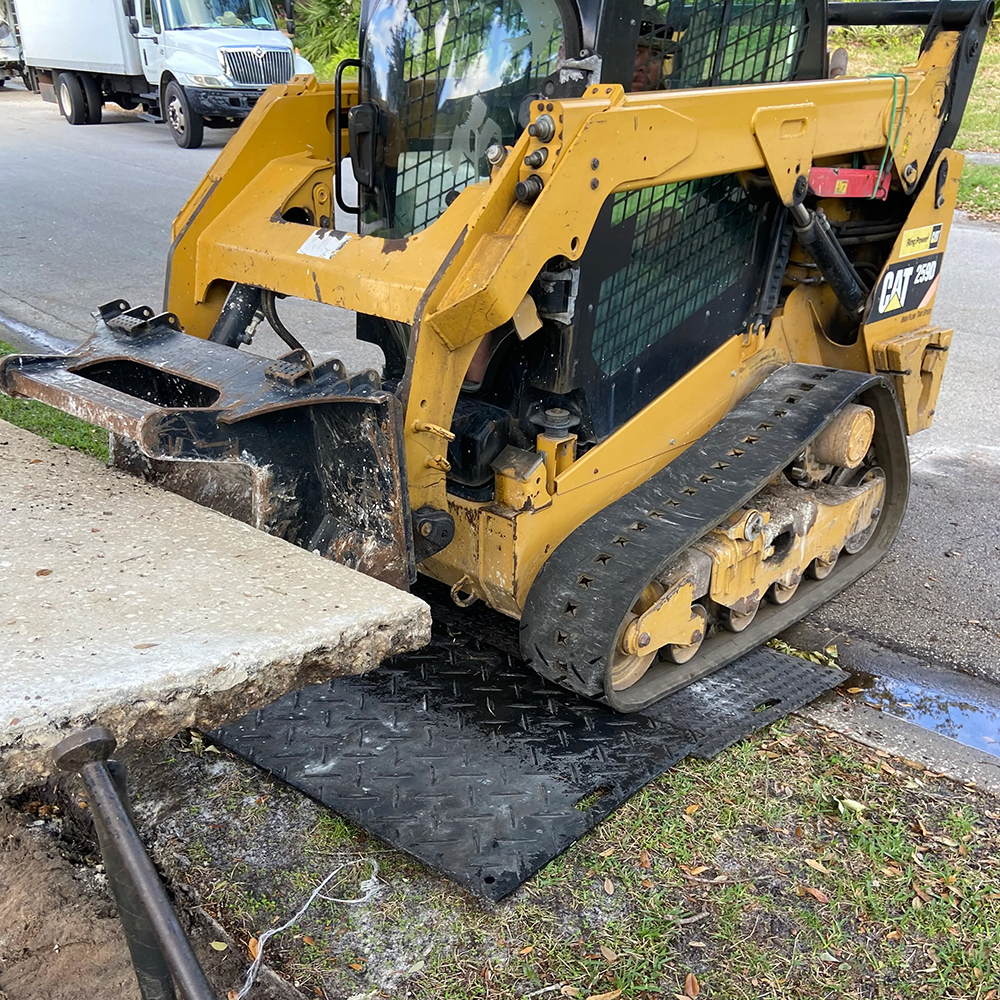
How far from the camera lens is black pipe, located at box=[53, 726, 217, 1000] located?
5.25 ft

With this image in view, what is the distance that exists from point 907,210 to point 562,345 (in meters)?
1.82

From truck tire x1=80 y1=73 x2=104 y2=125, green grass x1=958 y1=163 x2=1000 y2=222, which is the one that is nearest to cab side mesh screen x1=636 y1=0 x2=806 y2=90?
green grass x1=958 y1=163 x2=1000 y2=222

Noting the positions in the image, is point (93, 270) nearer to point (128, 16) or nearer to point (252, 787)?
point (252, 787)

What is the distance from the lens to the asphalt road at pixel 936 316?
13.5 feet

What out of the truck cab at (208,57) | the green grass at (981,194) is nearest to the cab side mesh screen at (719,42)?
the green grass at (981,194)

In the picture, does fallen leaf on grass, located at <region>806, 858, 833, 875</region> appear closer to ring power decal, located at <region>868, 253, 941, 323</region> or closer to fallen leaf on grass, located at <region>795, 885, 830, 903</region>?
fallen leaf on grass, located at <region>795, 885, 830, 903</region>

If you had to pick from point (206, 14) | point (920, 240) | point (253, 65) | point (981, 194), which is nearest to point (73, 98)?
point (206, 14)

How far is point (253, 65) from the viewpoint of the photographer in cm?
1521

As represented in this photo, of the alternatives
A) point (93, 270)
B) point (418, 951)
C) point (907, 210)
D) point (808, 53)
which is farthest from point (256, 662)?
point (93, 270)

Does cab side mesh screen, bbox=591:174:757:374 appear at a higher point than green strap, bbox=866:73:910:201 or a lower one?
lower

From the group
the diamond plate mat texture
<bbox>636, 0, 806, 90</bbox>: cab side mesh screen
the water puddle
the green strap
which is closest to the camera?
the diamond plate mat texture

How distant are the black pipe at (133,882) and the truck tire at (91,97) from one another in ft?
64.5

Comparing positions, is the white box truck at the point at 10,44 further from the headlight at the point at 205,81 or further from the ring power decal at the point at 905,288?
the ring power decal at the point at 905,288

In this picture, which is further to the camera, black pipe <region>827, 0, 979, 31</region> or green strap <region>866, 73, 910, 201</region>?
black pipe <region>827, 0, 979, 31</region>
